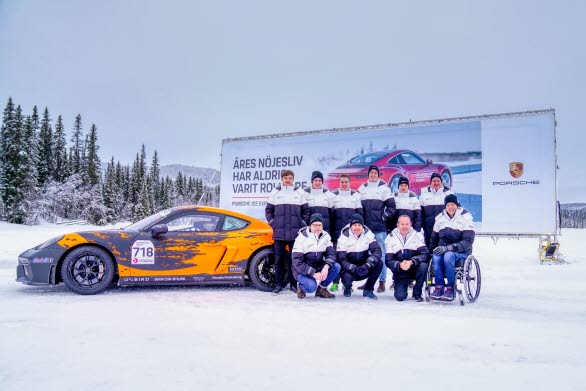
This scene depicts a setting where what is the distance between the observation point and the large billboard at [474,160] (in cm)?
973

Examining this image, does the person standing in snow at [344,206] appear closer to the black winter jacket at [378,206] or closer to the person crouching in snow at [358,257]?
the black winter jacket at [378,206]

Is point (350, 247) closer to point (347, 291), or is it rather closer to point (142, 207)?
point (347, 291)

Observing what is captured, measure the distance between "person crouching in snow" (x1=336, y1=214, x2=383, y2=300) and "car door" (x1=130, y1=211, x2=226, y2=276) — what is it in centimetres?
181

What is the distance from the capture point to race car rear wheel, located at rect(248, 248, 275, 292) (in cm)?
638

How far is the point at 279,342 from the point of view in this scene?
3592 mm

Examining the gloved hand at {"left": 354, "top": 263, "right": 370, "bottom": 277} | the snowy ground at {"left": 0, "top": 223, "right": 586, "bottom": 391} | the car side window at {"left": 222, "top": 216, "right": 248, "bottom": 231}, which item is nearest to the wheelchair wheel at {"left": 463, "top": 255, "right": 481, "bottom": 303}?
the snowy ground at {"left": 0, "top": 223, "right": 586, "bottom": 391}

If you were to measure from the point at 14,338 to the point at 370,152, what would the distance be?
9039 mm

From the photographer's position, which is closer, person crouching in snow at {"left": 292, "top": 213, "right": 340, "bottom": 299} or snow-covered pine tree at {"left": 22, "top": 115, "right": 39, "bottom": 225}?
person crouching in snow at {"left": 292, "top": 213, "right": 340, "bottom": 299}

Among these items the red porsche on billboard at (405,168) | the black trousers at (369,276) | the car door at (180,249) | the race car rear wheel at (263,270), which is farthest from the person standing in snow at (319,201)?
the red porsche on billboard at (405,168)

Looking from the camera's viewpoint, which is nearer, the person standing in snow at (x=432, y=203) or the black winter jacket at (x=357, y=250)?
the black winter jacket at (x=357, y=250)

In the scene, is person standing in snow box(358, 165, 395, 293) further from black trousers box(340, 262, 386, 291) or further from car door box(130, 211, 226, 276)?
car door box(130, 211, 226, 276)

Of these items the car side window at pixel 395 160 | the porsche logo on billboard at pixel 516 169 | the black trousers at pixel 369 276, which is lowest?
the black trousers at pixel 369 276

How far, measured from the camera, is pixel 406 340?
12.2ft

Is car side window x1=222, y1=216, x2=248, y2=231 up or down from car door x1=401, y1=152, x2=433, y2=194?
down
